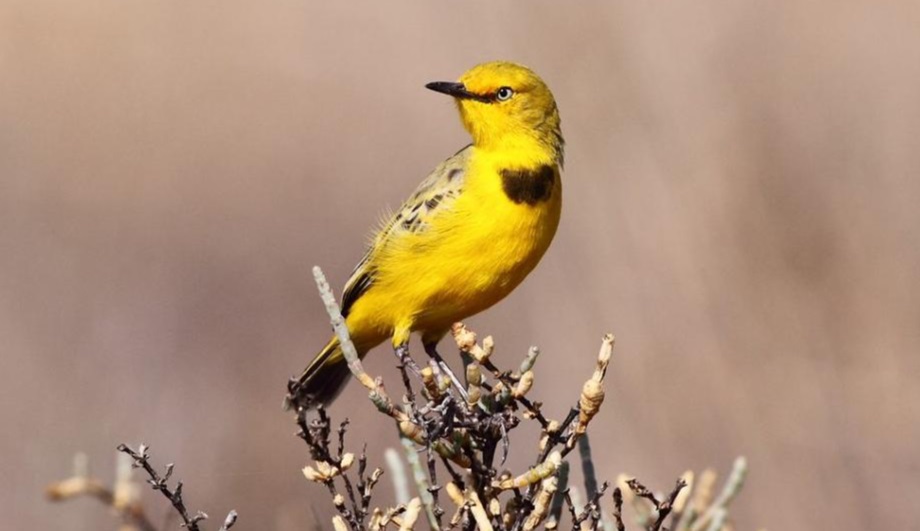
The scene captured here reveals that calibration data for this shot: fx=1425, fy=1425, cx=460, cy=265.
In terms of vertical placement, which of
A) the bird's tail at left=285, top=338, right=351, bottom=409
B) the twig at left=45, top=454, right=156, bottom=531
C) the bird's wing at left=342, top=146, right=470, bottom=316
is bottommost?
the twig at left=45, top=454, right=156, bottom=531

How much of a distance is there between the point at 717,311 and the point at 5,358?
382 cm

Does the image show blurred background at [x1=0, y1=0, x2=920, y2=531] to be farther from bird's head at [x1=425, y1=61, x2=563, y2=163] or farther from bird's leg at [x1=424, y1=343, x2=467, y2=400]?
bird's head at [x1=425, y1=61, x2=563, y2=163]

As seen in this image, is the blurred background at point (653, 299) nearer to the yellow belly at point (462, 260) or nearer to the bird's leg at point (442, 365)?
the bird's leg at point (442, 365)

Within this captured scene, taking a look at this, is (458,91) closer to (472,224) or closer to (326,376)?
(472,224)

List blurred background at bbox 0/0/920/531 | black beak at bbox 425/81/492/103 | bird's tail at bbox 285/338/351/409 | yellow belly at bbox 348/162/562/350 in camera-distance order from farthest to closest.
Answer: blurred background at bbox 0/0/920/531
bird's tail at bbox 285/338/351/409
black beak at bbox 425/81/492/103
yellow belly at bbox 348/162/562/350

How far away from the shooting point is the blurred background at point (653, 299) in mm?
6605

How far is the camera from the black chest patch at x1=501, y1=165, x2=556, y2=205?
4.75m

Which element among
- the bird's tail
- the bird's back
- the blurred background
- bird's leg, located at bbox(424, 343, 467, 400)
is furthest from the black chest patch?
the blurred background

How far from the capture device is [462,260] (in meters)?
4.74

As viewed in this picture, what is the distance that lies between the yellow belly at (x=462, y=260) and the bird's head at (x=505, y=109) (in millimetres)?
198

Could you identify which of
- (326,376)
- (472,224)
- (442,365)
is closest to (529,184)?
(472,224)

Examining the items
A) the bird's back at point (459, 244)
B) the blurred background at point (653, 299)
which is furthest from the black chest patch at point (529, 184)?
the blurred background at point (653, 299)

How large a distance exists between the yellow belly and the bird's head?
0.65 feet

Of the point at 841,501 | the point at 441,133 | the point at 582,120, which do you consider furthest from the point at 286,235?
the point at 841,501
